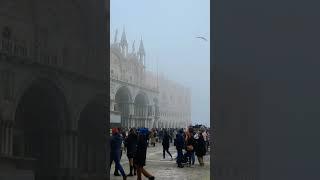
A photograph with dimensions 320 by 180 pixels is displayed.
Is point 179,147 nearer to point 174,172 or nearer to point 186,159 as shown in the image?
point 186,159

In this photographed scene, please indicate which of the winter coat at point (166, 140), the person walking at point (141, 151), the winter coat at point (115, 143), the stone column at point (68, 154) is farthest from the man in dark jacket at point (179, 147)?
the stone column at point (68, 154)

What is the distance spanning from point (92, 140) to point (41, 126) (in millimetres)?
907

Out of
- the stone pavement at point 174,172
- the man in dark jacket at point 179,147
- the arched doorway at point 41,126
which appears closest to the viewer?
the arched doorway at point 41,126

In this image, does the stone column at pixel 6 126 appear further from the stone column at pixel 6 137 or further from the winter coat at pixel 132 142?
the winter coat at pixel 132 142

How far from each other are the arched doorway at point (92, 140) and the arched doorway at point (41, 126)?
38cm

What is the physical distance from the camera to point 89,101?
623 centimetres

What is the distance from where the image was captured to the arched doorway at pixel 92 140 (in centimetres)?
610

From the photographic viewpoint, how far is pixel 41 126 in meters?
5.63

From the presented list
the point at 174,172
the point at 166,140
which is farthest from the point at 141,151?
the point at 166,140

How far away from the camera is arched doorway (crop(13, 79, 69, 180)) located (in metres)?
5.35
